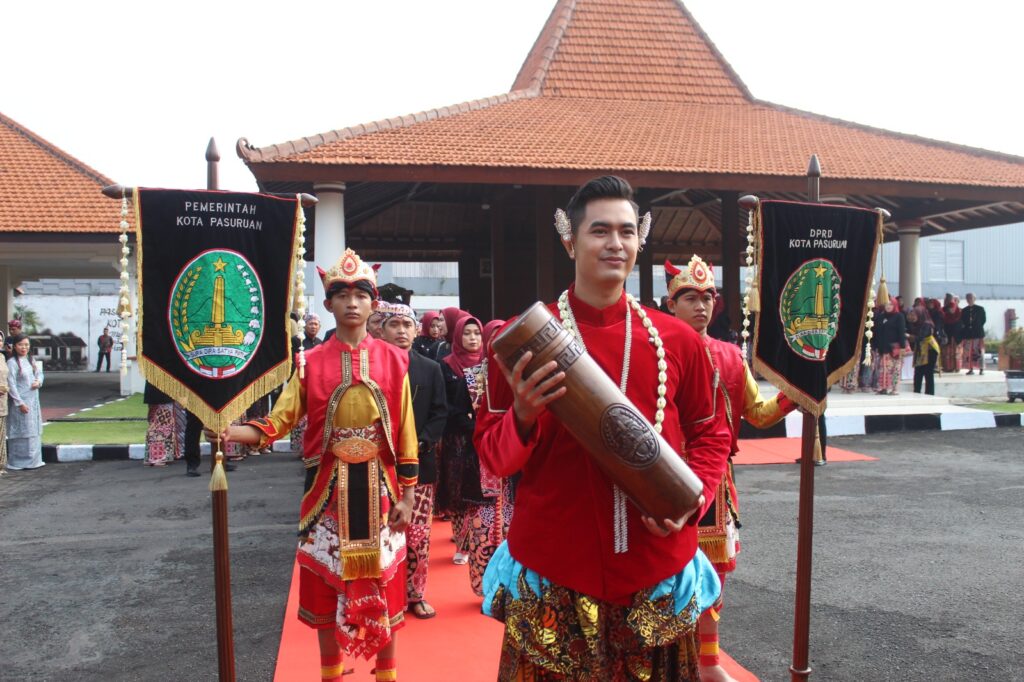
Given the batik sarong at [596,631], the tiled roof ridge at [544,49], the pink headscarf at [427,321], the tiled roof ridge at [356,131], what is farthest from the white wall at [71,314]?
the batik sarong at [596,631]

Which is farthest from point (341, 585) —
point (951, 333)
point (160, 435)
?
point (951, 333)

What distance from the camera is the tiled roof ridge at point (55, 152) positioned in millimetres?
18000

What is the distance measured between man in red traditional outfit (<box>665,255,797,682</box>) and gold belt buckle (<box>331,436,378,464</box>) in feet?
4.74

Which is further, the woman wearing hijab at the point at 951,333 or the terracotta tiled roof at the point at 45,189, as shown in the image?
the woman wearing hijab at the point at 951,333

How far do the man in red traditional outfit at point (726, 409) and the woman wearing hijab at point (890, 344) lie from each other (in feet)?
33.2

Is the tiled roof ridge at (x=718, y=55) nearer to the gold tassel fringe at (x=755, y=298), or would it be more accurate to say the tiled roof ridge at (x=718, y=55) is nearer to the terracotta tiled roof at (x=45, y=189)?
the terracotta tiled roof at (x=45, y=189)

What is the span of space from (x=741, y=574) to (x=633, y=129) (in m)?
9.62

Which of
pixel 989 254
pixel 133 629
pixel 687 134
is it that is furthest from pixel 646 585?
pixel 989 254

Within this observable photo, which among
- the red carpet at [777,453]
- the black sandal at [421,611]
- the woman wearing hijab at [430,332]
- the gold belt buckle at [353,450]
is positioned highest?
the woman wearing hijab at [430,332]

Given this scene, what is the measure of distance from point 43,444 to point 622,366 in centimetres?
1047

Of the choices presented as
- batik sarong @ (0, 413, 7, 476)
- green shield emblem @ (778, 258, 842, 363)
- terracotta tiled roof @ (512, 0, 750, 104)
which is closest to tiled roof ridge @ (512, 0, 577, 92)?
terracotta tiled roof @ (512, 0, 750, 104)

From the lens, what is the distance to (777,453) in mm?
10078

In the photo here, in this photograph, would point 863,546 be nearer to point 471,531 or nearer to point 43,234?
point 471,531

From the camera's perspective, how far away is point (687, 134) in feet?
45.0
